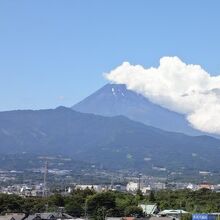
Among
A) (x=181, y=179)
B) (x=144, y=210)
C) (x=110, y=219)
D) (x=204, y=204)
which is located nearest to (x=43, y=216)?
(x=110, y=219)

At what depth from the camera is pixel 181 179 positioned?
191 metres

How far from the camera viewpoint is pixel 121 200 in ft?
229

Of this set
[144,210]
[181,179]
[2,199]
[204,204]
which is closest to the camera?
[2,199]

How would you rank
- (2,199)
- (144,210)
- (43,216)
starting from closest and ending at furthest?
(43,216) → (2,199) → (144,210)

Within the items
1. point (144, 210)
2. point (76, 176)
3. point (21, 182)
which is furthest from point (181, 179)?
point (144, 210)

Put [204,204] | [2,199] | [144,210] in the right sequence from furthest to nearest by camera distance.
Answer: [204,204] → [144,210] → [2,199]

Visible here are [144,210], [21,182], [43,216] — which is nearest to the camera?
[43,216]

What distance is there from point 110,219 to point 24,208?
34.4 ft

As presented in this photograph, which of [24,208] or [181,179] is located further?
[181,179]

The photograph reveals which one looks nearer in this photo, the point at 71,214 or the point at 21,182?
the point at 71,214

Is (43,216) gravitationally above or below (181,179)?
below

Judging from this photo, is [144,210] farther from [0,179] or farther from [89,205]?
[0,179]

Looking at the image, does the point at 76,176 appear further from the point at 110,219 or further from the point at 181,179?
the point at 110,219

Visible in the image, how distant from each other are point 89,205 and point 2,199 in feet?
25.7
